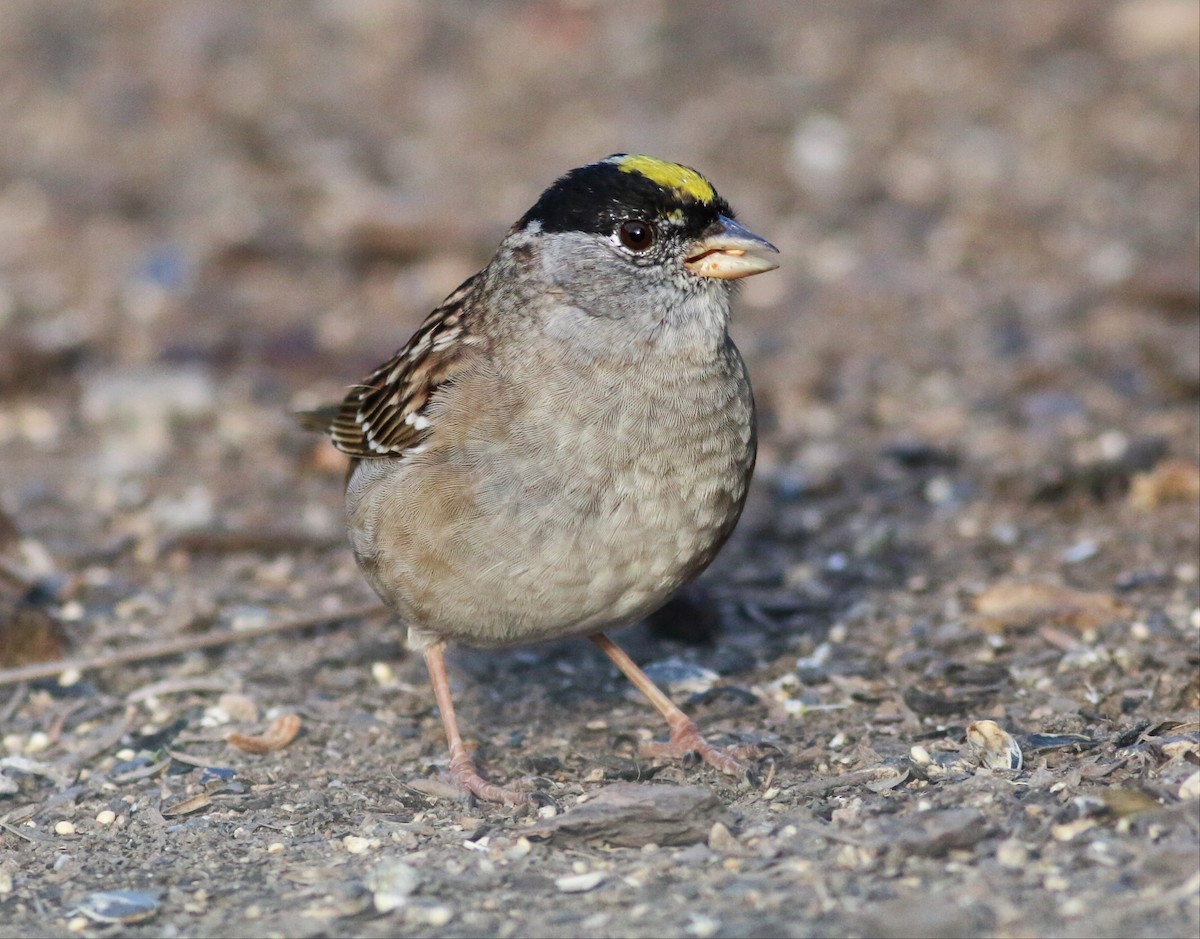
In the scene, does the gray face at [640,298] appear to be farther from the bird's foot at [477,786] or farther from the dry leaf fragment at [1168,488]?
the dry leaf fragment at [1168,488]

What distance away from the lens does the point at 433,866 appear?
3916mm

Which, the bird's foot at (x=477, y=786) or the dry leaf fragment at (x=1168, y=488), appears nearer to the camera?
the bird's foot at (x=477, y=786)

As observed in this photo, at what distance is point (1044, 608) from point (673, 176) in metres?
1.94

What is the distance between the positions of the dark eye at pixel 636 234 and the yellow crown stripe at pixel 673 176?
0.39ft

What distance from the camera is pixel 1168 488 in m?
5.96

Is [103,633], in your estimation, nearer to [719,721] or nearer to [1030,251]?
[719,721]

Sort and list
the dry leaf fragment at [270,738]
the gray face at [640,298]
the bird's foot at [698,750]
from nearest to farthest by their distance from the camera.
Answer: the gray face at [640,298] → the bird's foot at [698,750] → the dry leaf fragment at [270,738]

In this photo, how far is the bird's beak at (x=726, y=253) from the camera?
14.3 ft

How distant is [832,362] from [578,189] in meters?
3.07

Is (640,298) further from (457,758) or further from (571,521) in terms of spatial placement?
(457,758)

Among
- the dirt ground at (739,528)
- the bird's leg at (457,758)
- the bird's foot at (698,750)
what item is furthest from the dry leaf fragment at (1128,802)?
the bird's leg at (457,758)

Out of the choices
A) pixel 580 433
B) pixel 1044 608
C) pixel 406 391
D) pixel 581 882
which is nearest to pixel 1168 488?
pixel 1044 608

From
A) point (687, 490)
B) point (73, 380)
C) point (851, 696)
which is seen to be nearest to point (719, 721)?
point (851, 696)

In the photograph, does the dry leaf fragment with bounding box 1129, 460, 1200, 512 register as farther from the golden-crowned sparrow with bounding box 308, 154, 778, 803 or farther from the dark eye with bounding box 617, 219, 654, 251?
the dark eye with bounding box 617, 219, 654, 251
